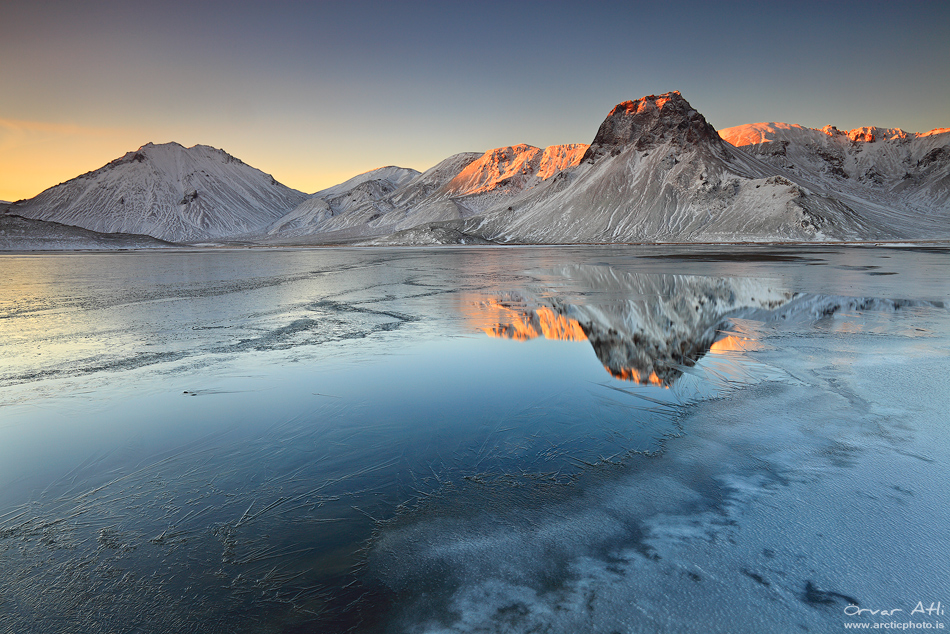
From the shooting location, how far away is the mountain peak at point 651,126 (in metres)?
151

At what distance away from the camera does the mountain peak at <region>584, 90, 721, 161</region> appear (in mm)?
151000

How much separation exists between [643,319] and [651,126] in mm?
163121

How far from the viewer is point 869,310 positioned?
14523 millimetres

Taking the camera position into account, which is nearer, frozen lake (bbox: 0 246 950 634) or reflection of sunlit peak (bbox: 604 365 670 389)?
frozen lake (bbox: 0 246 950 634)

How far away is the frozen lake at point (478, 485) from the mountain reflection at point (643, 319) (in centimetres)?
18

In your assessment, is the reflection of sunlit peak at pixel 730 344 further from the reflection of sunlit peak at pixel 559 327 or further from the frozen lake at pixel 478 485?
the reflection of sunlit peak at pixel 559 327

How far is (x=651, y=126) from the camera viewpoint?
157 meters

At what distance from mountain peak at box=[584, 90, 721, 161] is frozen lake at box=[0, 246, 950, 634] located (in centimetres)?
15641

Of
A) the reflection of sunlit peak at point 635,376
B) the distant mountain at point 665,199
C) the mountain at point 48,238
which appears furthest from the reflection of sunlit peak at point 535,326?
the mountain at point 48,238

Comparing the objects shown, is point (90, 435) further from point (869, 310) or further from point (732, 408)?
point (869, 310)

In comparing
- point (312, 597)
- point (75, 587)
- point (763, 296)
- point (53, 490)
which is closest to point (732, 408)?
point (312, 597)
